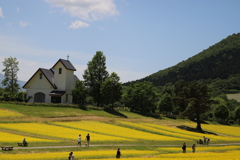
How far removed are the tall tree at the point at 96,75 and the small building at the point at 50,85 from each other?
753 cm

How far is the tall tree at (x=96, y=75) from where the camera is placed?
93750 mm

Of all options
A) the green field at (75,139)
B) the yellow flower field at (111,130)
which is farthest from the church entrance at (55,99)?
the yellow flower field at (111,130)

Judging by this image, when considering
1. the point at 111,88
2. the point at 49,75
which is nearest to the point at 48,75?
the point at 49,75

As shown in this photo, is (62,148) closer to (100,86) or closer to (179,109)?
(100,86)

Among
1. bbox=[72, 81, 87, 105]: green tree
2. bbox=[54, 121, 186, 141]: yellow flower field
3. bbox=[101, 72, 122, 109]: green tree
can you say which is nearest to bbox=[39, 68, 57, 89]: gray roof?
bbox=[72, 81, 87, 105]: green tree

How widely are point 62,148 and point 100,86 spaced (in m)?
57.3

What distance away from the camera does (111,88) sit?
88750 millimetres

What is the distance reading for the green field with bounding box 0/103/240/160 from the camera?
32822 millimetres

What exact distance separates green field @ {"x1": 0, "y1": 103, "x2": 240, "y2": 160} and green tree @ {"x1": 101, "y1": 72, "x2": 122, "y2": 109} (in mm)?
7540

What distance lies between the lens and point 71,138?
43.4m

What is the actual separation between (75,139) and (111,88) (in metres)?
46.5

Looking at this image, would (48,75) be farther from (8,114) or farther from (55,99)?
(8,114)

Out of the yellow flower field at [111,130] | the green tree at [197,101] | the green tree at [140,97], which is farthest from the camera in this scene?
the green tree at [140,97]

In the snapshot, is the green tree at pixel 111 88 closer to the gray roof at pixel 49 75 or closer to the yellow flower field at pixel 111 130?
the gray roof at pixel 49 75
